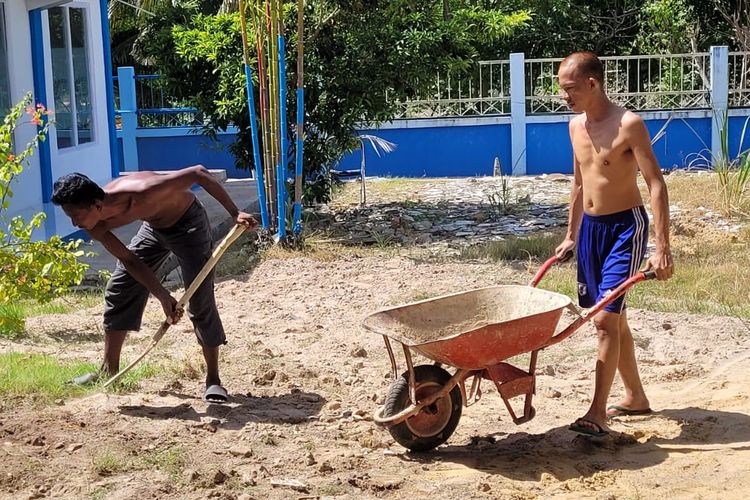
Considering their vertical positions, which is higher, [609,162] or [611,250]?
[609,162]

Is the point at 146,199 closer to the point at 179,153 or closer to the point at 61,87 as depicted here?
the point at 61,87

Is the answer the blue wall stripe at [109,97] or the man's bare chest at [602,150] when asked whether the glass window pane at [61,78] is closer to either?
the blue wall stripe at [109,97]

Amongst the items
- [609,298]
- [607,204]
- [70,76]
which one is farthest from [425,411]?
[70,76]

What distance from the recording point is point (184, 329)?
25.0 feet

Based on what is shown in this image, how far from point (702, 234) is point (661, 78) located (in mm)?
8163

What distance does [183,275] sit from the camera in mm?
5707

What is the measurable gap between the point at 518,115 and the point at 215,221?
7.73 meters

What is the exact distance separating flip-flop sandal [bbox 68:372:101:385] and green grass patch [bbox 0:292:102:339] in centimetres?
123

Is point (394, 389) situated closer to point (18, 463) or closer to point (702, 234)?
point (18, 463)

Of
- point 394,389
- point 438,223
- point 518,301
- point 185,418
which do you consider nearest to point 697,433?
point 518,301

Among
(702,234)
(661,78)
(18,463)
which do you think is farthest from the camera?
(661,78)

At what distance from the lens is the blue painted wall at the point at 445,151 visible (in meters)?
18.5

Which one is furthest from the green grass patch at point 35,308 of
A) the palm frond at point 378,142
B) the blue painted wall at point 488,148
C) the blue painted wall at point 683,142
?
the blue painted wall at point 683,142

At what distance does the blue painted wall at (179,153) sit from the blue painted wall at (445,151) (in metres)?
2.20
